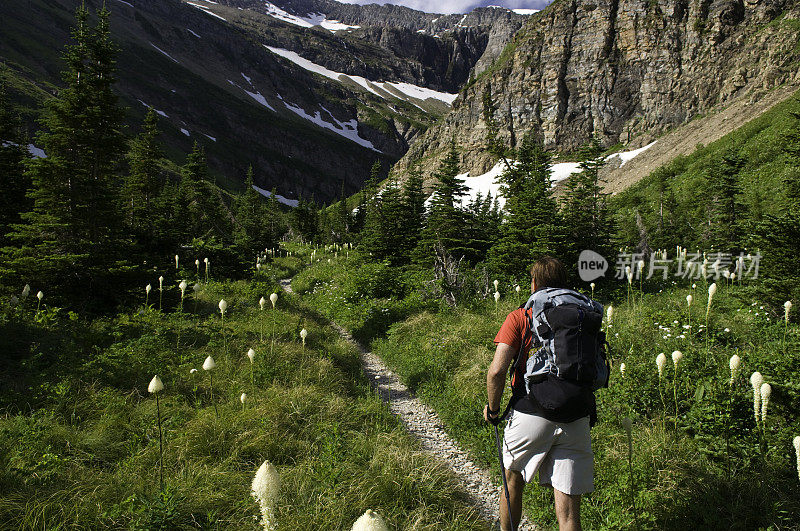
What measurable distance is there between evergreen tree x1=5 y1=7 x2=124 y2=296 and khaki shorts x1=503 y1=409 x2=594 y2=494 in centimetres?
840

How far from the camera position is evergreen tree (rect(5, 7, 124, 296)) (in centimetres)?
720

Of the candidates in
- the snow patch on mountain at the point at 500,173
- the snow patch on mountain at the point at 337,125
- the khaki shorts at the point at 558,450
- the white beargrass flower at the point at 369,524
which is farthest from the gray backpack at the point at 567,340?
the snow patch on mountain at the point at 337,125

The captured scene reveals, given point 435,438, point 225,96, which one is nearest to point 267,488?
point 435,438

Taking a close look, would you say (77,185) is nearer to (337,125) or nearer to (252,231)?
(252,231)

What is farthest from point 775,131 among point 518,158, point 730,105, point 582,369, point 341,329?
point 582,369

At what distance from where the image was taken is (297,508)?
3.12m

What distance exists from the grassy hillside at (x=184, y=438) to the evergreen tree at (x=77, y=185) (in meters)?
1.02

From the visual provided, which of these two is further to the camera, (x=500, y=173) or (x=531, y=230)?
(x=500, y=173)

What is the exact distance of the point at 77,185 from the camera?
7.76m

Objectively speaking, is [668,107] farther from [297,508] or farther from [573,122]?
[297,508]

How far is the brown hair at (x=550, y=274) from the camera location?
3.01 m

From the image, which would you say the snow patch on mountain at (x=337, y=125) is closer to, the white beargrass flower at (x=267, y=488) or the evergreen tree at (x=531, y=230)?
the evergreen tree at (x=531, y=230)

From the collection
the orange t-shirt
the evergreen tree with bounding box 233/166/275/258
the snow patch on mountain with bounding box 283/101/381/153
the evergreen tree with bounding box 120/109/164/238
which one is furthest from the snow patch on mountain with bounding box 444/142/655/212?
the snow patch on mountain with bounding box 283/101/381/153

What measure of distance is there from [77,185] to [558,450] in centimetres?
1017
